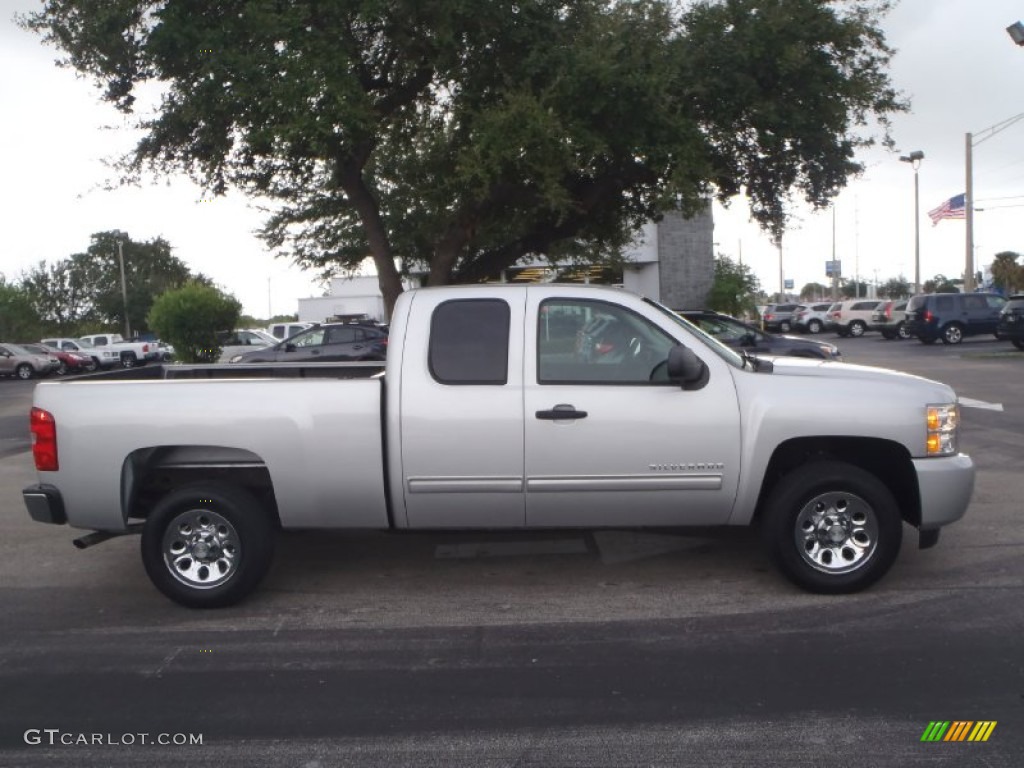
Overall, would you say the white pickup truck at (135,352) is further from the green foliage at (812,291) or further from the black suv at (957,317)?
the green foliage at (812,291)

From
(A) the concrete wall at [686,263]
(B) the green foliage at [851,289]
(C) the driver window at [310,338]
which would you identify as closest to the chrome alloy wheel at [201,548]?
(C) the driver window at [310,338]

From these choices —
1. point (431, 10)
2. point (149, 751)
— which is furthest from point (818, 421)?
point (431, 10)

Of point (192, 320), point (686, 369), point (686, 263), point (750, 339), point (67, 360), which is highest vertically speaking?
point (686, 263)

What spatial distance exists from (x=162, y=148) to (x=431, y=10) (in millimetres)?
4423

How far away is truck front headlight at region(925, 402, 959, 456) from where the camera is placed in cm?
648

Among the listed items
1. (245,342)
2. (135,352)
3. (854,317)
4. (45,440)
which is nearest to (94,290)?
(135,352)

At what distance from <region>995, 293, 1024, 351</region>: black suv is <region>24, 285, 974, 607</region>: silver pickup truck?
82.7ft

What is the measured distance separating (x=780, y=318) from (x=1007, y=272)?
29377 millimetres

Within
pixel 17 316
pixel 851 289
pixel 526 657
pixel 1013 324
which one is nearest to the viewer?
pixel 526 657

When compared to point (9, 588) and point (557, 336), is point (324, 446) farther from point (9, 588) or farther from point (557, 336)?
point (9, 588)

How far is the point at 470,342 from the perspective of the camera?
261 inches

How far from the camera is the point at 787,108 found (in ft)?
46.2

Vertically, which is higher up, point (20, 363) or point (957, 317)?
point (957, 317)

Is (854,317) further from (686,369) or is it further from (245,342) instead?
(686,369)
